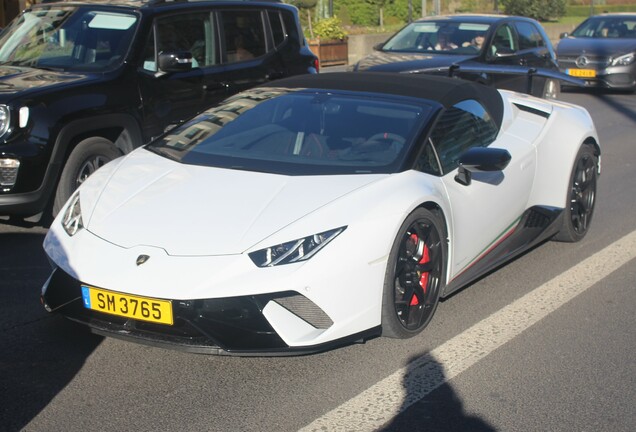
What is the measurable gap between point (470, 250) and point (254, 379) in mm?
1723

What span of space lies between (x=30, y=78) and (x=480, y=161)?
4.02 m

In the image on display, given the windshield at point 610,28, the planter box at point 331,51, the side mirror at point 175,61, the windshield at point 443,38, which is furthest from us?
the planter box at point 331,51

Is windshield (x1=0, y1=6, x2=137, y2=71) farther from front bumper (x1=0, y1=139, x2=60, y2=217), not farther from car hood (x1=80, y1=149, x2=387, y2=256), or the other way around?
car hood (x1=80, y1=149, x2=387, y2=256)

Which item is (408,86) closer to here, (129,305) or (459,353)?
(459,353)

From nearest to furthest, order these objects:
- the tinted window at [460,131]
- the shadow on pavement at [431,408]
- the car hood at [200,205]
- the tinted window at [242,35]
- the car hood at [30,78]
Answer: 1. the shadow on pavement at [431,408]
2. the car hood at [200,205]
3. the tinted window at [460,131]
4. the car hood at [30,78]
5. the tinted window at [242,35]

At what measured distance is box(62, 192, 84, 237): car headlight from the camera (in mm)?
4934

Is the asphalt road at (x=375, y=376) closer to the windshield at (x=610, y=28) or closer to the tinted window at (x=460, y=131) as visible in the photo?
the tinted window at (x=460, y=131)

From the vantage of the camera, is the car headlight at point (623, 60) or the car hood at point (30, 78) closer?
the car hood at point (30, 78)

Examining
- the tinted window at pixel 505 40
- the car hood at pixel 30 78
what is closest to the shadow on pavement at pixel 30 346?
the car hood at pixel 30 78

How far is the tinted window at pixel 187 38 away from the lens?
841cm

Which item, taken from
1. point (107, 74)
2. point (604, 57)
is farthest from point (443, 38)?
point (107, 74)

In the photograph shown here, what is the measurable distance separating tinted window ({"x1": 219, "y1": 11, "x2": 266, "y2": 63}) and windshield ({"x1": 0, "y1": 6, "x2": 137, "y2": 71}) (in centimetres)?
108

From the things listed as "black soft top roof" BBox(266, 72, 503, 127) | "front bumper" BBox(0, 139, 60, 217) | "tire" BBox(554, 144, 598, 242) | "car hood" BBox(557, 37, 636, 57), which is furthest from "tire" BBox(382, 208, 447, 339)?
"car hood" BBox(557, 37, 636, 57)

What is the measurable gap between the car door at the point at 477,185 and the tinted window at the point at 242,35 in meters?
3.58
